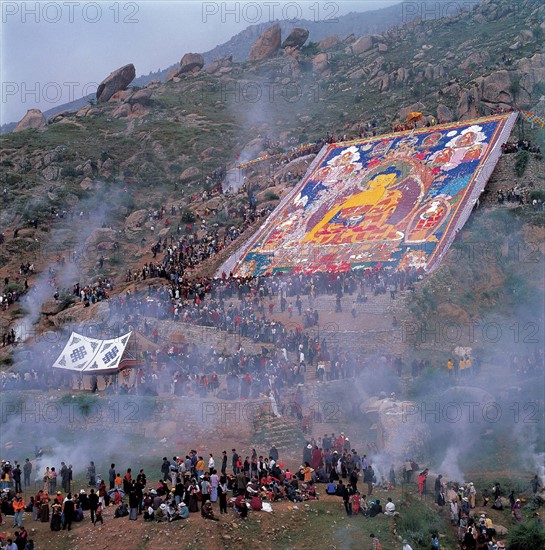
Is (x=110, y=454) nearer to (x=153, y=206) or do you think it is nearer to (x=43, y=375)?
(x=43, y=375)

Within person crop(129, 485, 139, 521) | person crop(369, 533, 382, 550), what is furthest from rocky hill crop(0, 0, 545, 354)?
person crop(369, 533, 382, 550)

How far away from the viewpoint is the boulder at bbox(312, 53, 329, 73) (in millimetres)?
83188

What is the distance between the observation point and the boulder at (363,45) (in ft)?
275

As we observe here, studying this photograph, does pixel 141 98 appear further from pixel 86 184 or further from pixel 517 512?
pixel 517 512

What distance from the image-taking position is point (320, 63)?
83562mm

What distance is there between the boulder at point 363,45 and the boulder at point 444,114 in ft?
109

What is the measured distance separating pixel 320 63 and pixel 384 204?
47.2 metres

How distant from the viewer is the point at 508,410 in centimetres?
2586

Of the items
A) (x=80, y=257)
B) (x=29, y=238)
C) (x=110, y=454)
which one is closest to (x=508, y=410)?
(x=110, y=454)

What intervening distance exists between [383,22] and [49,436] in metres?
151

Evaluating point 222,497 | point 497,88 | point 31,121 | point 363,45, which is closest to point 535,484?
point 222,497

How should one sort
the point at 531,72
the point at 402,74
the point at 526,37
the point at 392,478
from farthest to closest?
1. the point at 402,74
2. the point at 526,37
3. the point at 531,72
4. the point at 392,478

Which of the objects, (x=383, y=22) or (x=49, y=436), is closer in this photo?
(x=49, y=436)

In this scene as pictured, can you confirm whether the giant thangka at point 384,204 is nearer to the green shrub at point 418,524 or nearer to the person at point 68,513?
the green shrub at point 418,524
